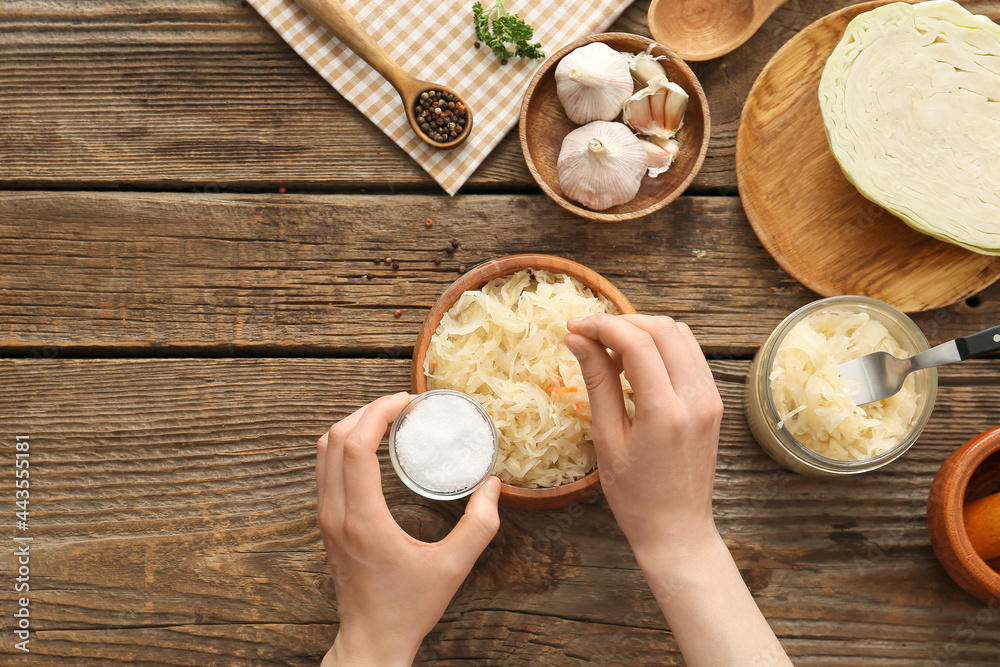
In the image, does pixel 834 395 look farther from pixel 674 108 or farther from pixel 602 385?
pixel 674 108

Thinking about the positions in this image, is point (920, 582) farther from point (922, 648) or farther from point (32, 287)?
point (32, 287)

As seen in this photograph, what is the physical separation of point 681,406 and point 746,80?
1.07m

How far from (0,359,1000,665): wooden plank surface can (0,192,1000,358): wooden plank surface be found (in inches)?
3.9

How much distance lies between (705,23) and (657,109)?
31 cm

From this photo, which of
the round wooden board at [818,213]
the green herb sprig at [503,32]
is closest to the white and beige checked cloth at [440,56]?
the green herb sprig at [503,32]

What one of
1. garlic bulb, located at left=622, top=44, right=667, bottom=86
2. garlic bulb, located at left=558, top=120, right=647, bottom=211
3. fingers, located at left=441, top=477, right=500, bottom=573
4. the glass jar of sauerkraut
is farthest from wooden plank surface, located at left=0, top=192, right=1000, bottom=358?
fingers, located at left=441, top=477, right=500, bottom=573

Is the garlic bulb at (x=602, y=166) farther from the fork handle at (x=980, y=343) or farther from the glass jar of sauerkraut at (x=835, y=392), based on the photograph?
the fork handle at (x=980, y=343)

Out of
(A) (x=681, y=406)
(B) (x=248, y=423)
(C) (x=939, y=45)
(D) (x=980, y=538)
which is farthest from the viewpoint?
(B) (x=248, y=423)

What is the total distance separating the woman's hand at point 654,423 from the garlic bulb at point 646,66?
0.74 m

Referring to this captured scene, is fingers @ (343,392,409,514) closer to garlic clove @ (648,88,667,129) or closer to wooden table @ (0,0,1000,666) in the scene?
wooden table @ (0,0,1000,666)

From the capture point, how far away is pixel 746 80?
185 cm

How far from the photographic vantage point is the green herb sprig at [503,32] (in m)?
1.75

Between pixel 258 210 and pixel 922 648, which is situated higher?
pixel 258 210

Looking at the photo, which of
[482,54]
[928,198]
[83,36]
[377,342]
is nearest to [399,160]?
[482,54]
